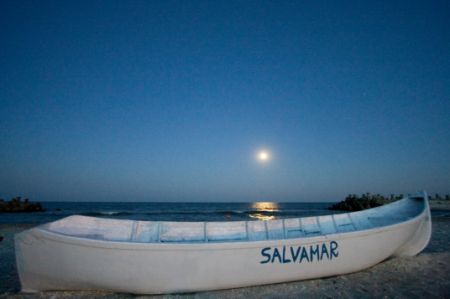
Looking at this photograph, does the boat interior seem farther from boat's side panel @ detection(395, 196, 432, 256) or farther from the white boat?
boat's side panel @ detection(395, 196, 432, 256)

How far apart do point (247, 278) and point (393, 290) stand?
314 centimetres

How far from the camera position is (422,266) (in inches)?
269

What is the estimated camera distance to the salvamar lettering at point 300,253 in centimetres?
524

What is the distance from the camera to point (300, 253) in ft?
17.9

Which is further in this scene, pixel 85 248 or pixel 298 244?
pixel 298 244

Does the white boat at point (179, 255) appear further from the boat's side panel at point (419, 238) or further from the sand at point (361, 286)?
the sand at point (361, 286)

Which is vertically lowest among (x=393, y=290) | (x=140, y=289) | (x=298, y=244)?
(x=393, y=290)

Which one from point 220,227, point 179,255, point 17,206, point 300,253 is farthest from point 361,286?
point 17,206

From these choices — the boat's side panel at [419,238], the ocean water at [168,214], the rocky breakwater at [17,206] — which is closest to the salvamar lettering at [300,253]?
the boat's side panel at [419,238]

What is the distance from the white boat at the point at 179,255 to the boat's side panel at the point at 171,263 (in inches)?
0.6

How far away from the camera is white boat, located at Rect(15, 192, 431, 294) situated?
4496 mm

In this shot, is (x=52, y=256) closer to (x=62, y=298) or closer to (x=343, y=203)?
(x=62, y=298)

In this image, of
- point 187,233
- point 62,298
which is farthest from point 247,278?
point 62,298

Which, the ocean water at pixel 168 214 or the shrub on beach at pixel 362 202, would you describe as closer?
the ocean water at pixel 168 214
